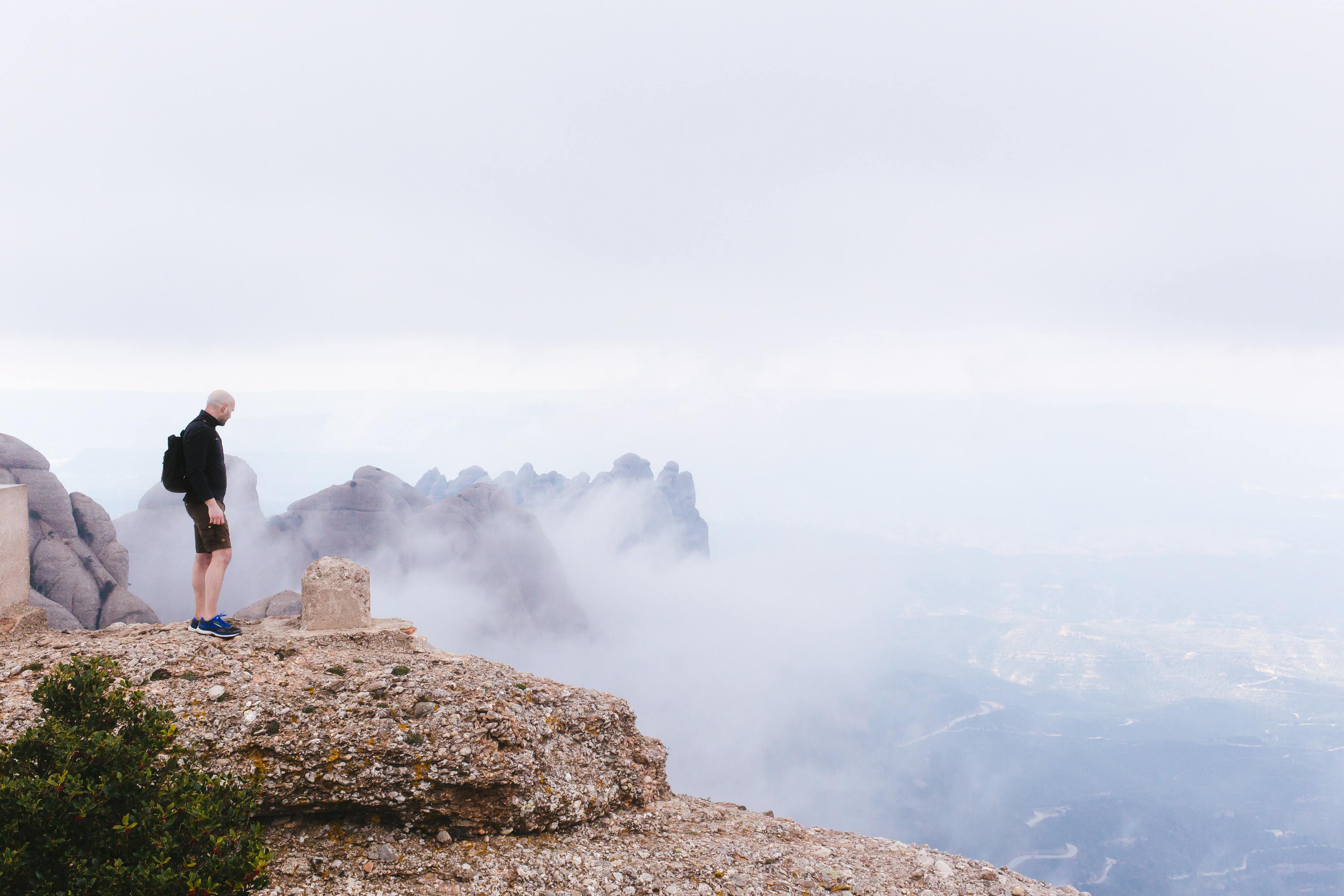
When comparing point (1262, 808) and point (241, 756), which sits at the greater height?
point (241, 756)

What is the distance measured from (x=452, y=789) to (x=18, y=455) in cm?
5743

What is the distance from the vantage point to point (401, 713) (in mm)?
7590

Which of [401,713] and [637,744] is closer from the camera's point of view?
[401,713]

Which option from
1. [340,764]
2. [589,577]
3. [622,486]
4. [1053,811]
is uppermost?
[340,764]

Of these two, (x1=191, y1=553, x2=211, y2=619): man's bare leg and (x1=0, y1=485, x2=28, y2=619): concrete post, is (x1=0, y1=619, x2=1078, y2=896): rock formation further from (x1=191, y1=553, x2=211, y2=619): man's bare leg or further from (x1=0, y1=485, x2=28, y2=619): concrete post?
(x1=0, y1=485, x2=28, y2=619): concrete post

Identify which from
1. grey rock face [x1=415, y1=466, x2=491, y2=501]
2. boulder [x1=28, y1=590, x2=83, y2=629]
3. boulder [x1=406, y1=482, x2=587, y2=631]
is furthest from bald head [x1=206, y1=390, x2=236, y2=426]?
grey rock face [x1=415, y1=466, x2=491, y2=501]

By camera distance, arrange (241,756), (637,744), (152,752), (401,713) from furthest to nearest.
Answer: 1. (637,744)
2. (401,713)
3. (241,756)
4. (152,752)

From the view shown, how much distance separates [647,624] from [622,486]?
38692 millimetres

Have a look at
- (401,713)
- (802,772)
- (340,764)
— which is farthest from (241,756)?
(802,772)

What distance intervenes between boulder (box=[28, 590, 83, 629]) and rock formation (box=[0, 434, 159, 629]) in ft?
1.03

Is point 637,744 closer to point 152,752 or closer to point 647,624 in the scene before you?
point 152,752

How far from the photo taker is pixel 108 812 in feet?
13.4

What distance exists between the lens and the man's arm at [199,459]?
29.4 ft

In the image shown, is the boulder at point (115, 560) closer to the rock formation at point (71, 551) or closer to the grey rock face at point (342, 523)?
the rock formation at point (71, 551)
